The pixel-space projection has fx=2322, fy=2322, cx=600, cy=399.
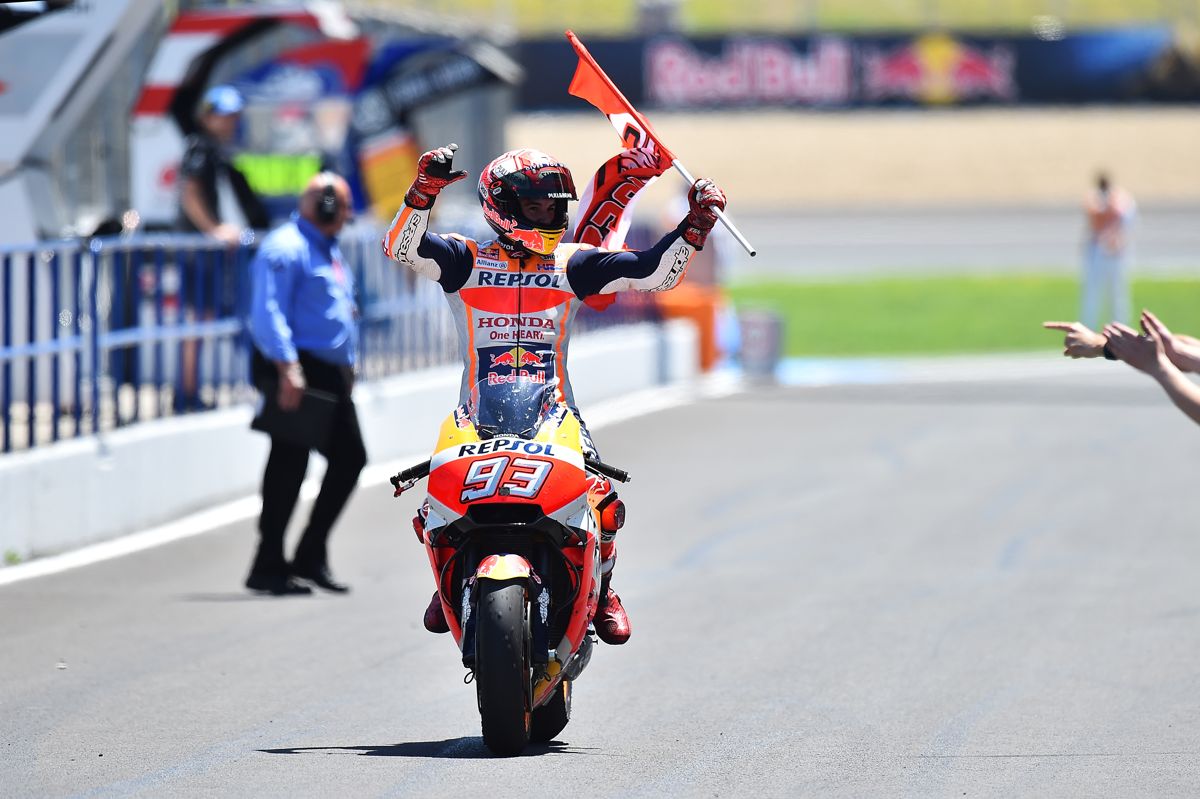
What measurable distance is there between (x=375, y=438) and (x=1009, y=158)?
132 ft

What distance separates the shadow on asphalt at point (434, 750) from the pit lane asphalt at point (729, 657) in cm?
2

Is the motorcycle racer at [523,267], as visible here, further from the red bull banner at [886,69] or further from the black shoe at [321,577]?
the red bull banner at [886,69]

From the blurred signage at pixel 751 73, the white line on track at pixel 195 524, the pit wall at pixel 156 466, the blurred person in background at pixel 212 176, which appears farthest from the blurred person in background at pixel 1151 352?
the blurred signage at pixel 751 73

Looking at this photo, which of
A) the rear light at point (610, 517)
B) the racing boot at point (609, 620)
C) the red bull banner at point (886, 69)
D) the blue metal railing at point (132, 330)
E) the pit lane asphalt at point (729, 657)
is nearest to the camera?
the pit lane asphalt at point (729, 657)

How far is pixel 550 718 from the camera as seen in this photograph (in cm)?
718

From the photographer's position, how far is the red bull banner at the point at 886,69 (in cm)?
5062

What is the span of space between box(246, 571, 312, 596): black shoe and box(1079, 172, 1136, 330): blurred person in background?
1691 cm

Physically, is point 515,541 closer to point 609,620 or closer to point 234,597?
point 609,620

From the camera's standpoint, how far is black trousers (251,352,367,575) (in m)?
10.5

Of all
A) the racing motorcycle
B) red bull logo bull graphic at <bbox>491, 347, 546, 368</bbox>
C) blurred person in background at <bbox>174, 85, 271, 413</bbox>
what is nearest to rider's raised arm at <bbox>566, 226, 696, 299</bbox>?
red bull logo bull graphic at <bbox>491, 347, 546, 368</bbox>

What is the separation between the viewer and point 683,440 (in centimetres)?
1688

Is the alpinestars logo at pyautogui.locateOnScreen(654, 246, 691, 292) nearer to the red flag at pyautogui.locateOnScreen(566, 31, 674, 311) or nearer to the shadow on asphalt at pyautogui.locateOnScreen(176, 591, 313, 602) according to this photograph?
the red flag at pyautogui.locateOnScreen(566, 31, 674, 311)

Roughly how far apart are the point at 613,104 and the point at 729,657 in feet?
7.27

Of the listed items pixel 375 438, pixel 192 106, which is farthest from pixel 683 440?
pixel 192 106
